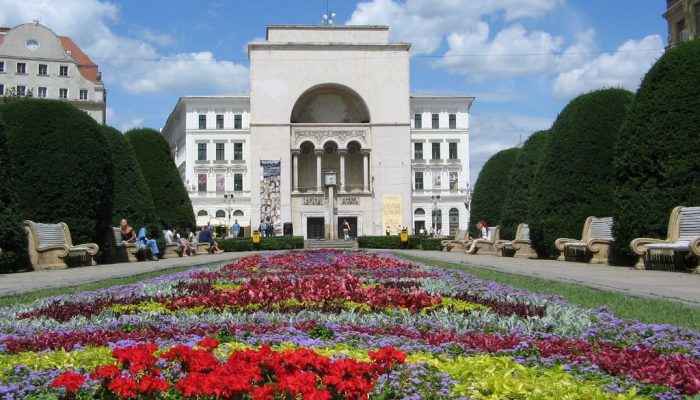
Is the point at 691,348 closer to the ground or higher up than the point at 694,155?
closer to the ground

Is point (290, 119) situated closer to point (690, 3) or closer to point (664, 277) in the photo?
point (690, 3)

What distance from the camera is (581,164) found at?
53.8 feet

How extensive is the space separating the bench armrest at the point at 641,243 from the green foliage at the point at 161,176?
1820cm

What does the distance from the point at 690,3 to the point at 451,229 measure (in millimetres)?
40483

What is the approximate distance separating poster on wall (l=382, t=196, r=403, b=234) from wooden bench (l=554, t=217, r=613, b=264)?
2790cm

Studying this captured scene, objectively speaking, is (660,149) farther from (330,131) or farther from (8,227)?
(330,131)

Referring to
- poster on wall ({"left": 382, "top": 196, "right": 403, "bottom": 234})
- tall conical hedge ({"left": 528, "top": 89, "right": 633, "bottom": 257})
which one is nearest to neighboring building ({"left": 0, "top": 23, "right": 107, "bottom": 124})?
poster on wall ({"left": 382, "top": 196, "right": 403, "bottom": 234})

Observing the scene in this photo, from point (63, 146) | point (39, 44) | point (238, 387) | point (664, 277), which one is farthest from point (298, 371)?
point (39, 44)

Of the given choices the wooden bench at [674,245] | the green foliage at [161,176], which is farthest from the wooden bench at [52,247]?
the wooden bench at [674,245]

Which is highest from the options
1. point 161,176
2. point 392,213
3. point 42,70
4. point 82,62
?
point 82,62

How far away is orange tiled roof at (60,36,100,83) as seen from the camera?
Answer: 68.8 metres

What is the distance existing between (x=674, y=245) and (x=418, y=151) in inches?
2485

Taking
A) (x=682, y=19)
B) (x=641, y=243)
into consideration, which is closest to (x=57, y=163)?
(x=641, y=243)

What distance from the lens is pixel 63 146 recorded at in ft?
52.5
